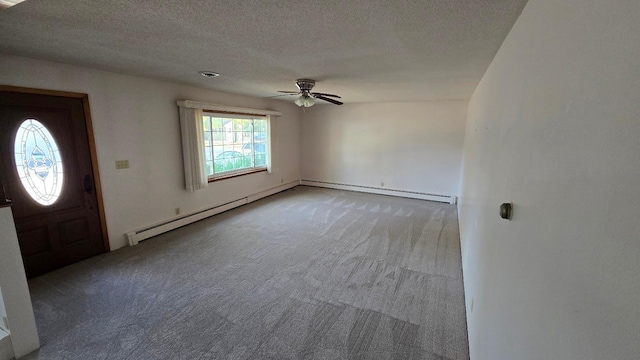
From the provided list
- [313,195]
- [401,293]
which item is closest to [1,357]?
[401,293]

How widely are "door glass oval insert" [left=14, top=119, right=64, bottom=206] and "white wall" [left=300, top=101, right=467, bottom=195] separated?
5105 mm

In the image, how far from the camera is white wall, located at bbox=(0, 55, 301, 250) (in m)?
2.91

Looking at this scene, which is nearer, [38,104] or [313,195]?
[38,104]

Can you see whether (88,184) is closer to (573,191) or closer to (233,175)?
(233,175)

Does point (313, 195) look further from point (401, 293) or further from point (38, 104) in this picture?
point (38, 104)

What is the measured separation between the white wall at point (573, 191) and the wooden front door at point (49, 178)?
4187 mm

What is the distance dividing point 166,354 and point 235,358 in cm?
50

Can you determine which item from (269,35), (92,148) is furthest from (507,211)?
(92,148)

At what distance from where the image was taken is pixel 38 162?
2.88 metres

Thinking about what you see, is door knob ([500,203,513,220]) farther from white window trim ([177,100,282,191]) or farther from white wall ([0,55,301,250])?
white window trim ([177,100,282,191])

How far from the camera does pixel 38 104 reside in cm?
282

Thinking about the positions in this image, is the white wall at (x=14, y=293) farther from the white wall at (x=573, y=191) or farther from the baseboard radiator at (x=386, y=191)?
the baseboard radiator at (x=386, y=191)

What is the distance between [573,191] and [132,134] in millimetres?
4370

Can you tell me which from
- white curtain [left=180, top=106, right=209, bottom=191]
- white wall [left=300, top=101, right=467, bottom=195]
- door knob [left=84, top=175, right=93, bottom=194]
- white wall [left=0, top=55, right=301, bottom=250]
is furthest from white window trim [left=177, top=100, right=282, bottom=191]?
white wall [left=300, top=101, right=467, bottom=195]
